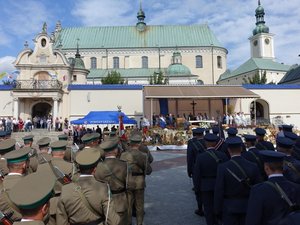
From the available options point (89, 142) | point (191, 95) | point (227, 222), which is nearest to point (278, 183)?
point (227, 222)

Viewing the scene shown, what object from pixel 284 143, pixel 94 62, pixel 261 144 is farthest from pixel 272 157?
pixel 94 62

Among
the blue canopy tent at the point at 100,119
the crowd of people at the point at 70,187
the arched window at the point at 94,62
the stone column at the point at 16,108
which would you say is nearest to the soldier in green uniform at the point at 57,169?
the crowd of people at the point at 70,187

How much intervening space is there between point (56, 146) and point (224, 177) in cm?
318

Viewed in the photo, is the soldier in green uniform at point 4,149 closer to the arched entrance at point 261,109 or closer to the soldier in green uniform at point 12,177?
the soldier in green uniform at point 12,177

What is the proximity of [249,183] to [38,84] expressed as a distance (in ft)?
112

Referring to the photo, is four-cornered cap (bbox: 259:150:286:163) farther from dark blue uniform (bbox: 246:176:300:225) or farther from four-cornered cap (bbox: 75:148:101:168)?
four-cornered cap (bbox: 75:148:101:168)

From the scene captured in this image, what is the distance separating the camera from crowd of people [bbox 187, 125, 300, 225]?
10.8 ft

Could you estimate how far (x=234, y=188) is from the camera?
4.55 m

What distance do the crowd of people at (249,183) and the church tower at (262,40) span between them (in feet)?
282

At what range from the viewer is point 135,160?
6262 millimetres

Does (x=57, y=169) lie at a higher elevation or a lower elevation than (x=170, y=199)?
higher

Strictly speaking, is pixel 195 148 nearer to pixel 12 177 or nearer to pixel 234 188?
pixel 234 188

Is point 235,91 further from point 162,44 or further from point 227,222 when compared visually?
point 162,44

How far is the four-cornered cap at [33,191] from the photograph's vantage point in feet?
8.08
